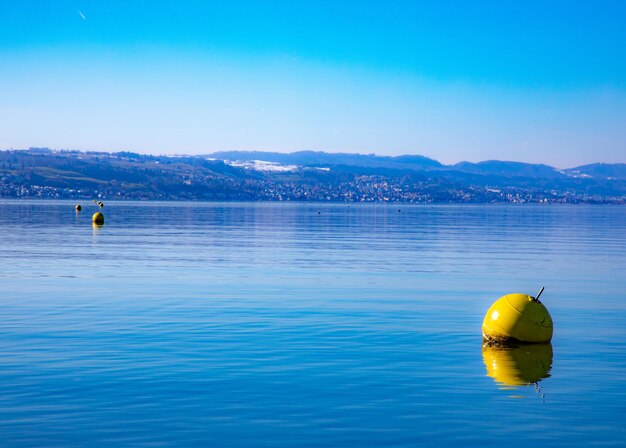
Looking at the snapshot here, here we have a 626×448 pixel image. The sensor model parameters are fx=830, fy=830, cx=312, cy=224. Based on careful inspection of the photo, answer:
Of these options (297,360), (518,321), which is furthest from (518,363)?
(297,360)

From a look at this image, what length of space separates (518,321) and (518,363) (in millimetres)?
2524

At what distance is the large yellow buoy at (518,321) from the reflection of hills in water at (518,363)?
33 centimetres

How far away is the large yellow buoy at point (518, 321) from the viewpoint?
27094 mm

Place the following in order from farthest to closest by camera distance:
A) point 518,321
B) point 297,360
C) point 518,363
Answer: point 518,321 < point 518,363 < point 297,360

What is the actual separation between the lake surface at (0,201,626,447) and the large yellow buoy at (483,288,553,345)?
0.61 m

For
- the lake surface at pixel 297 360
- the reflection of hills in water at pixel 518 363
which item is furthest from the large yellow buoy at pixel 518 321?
the lake surface at pixel 297 360

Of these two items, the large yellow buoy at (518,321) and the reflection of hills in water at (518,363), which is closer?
the reflection of hills in water at (518,363)

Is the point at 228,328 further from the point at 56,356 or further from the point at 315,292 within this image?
the point at 315,292

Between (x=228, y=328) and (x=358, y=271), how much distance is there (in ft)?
72.9

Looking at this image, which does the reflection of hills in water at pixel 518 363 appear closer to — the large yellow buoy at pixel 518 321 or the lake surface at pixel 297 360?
the lake surface at pixel 297 360

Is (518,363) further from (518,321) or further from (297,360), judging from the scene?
(297,360)

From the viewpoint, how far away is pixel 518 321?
2720 centimetres

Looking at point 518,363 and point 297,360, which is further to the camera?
point 518,363

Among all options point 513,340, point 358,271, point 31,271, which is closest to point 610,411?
point 513,340
